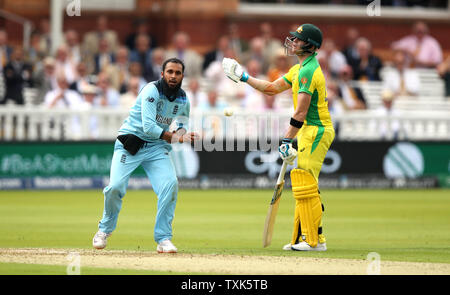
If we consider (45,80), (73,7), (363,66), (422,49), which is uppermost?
(73,7)

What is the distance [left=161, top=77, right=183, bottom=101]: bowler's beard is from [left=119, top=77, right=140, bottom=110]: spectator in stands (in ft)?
33.9

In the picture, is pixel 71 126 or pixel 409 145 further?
pixel 409 145

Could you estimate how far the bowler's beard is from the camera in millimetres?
10258

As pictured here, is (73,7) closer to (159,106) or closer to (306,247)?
(159,106)

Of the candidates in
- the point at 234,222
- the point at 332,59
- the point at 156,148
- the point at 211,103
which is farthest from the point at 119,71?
the point at 156,148

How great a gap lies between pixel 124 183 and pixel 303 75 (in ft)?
7.57

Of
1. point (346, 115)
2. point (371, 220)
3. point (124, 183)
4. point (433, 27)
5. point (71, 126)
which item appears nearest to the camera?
point (124, 183)

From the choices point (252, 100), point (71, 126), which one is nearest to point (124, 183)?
point (71, 126)

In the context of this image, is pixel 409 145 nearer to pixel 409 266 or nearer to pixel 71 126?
pixel 71 126

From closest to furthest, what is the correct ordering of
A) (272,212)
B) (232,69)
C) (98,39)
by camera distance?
(272,212), (232,69), (98,39)

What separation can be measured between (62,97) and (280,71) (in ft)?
15.8

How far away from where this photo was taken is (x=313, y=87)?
1044cm

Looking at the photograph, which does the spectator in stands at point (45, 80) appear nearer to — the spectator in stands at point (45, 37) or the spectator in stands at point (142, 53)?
the spectator in stands at point (45, 37)

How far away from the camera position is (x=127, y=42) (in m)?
24.2
